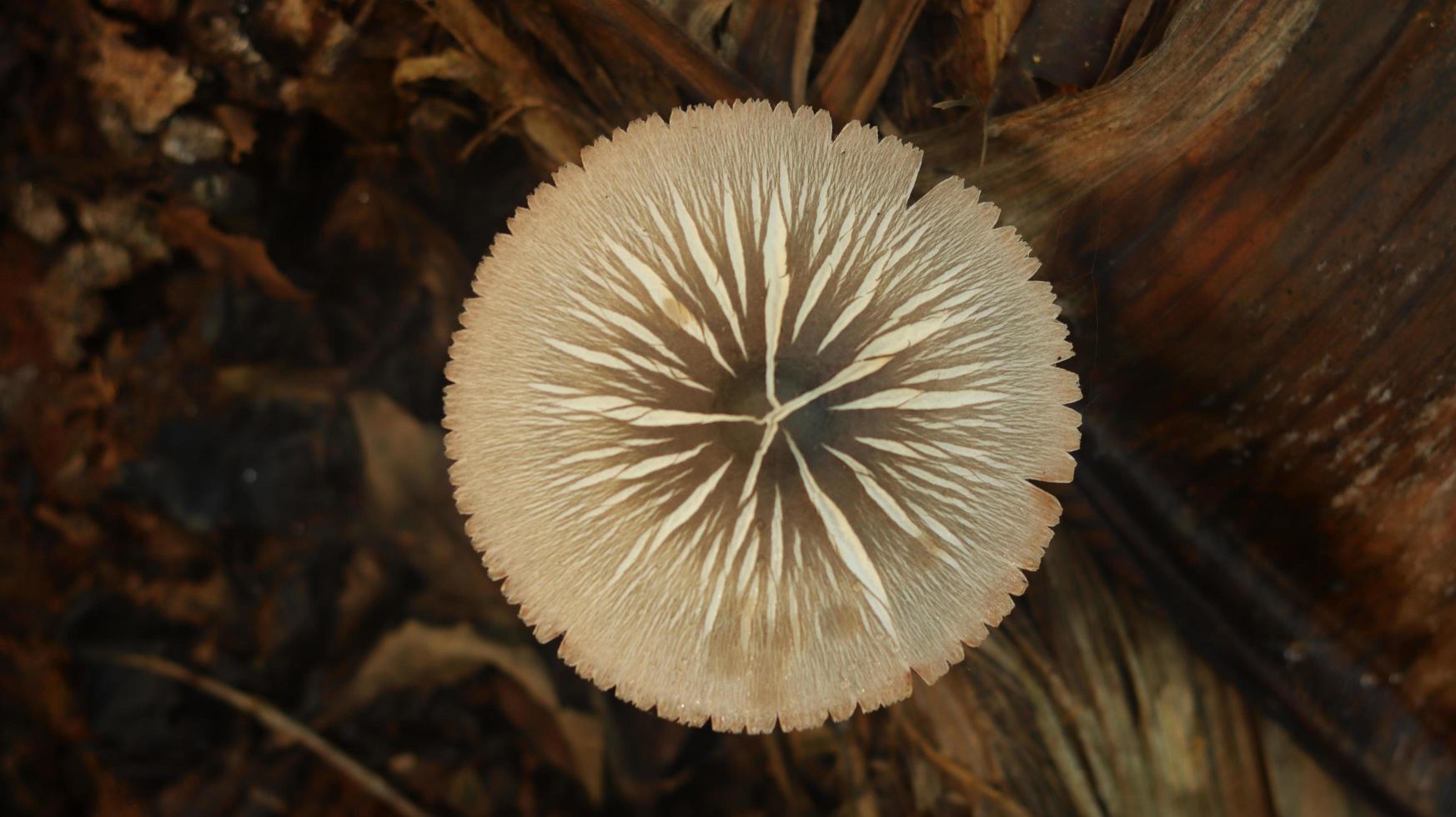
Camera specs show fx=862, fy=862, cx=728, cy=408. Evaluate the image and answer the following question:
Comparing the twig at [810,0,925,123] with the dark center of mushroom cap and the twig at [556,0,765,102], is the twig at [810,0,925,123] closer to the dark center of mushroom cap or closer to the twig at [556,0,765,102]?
the twig at [556,0,765,102]

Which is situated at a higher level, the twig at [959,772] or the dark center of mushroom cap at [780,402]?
the dark center of mushroom cap at [780,402]

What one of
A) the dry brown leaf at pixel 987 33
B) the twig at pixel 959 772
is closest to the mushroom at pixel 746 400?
the dry brown leaf at pixel 987 33

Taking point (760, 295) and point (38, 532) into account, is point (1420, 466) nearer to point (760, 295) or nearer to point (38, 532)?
point (760, 295)

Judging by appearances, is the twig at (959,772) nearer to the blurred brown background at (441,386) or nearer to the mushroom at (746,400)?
the blurred brown background at (441,386)

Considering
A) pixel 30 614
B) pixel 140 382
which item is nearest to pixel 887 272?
pixel 140 382

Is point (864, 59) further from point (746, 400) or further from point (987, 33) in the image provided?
point (746, 400)

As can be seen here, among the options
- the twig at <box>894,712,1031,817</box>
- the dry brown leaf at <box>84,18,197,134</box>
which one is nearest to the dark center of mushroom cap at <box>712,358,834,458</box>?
the twig at <box>894,712,1031,817</box>
